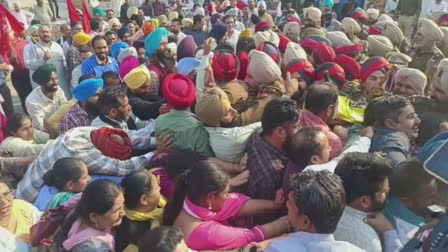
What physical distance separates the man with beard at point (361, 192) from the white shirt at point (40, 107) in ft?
11.4

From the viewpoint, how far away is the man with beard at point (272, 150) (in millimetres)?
2613

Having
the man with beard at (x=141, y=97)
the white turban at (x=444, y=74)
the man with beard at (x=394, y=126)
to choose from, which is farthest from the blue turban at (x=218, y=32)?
the man with beard at (x=394, y=126)

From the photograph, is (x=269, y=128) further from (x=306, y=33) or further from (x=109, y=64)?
(x=306, y=33)

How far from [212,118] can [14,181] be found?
1994mm

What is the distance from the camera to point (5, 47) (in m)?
5.80

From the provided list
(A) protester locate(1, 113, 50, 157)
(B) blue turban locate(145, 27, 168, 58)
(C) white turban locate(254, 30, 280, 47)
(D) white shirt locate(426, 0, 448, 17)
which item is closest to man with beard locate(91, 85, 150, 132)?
(A) protester locate(1, 113, 50, 157)

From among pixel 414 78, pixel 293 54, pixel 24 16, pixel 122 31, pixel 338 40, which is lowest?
pixel 24 16

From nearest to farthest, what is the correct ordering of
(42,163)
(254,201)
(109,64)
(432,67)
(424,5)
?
(254,201), (42,163), (432,67), (109,64), (424,5)

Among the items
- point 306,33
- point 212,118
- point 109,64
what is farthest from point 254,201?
point 306,33

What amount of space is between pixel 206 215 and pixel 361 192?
75 cm

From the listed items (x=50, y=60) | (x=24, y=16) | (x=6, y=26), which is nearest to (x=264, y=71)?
(x=6, y=26)

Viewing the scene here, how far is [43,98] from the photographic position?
492cm

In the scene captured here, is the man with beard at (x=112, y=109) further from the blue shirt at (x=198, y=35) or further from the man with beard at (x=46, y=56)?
the blue shirt at (x=198, y=35)

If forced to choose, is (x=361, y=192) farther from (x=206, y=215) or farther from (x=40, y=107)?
(x=40, y=107)
